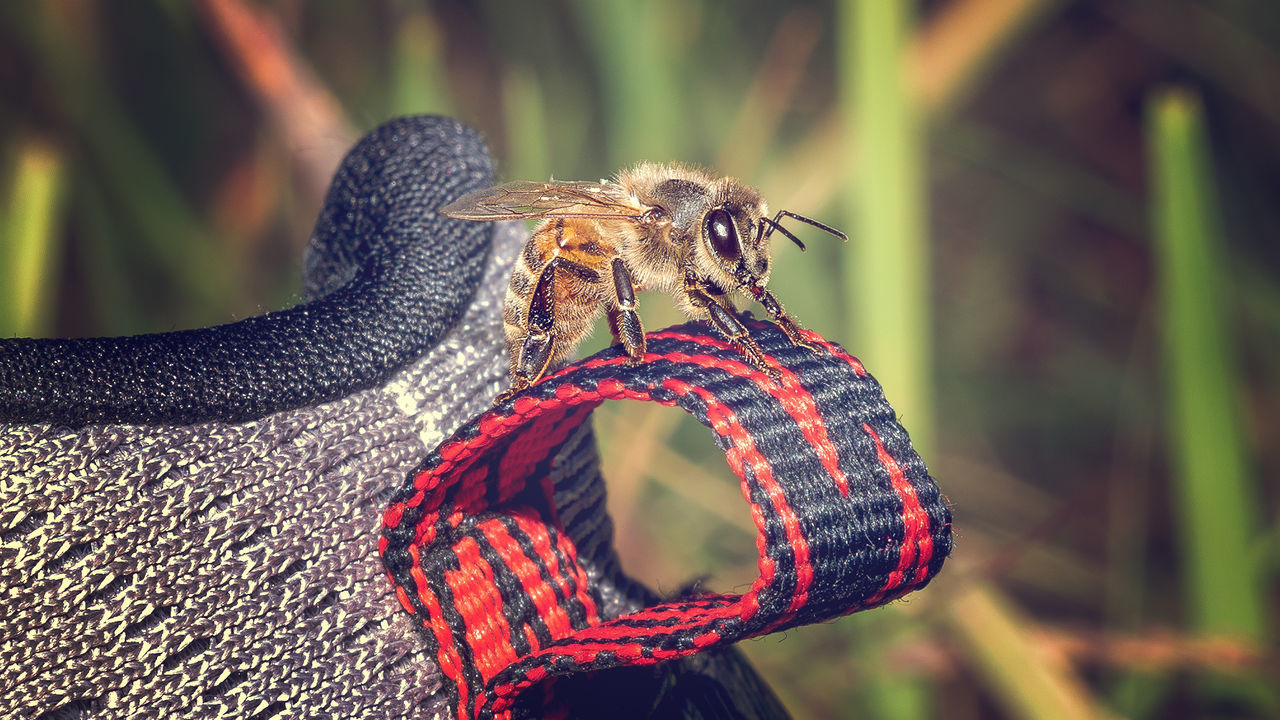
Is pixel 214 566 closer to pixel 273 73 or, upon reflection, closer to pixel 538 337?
pixel 538 337

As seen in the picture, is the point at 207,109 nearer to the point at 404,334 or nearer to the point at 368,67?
the point at 368,67

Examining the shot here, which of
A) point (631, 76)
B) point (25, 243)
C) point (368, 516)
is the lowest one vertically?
point (368, 516)

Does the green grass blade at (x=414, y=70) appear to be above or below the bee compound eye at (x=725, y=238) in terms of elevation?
above

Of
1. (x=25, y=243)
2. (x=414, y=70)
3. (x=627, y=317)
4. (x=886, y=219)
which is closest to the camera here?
(x=627, y=317)

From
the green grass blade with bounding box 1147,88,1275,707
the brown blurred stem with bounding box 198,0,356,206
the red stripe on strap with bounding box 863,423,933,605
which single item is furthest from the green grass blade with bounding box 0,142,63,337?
the green grass blade with bounding box 1147,88,1275,707

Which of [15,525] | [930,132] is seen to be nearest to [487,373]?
[15,525]

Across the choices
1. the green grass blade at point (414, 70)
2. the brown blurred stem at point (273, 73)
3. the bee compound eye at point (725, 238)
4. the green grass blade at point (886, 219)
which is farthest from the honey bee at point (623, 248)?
the green grass blade at point (414, 70)

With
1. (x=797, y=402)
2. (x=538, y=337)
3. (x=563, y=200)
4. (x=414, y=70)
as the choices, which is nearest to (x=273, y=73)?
(x=414, y=70)

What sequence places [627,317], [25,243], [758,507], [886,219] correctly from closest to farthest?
[758,507] → [627,317] → [25,243] → [886,219]

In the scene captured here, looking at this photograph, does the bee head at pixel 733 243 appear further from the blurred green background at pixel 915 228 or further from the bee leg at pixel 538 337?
the blurred green background at pixel 915 228
